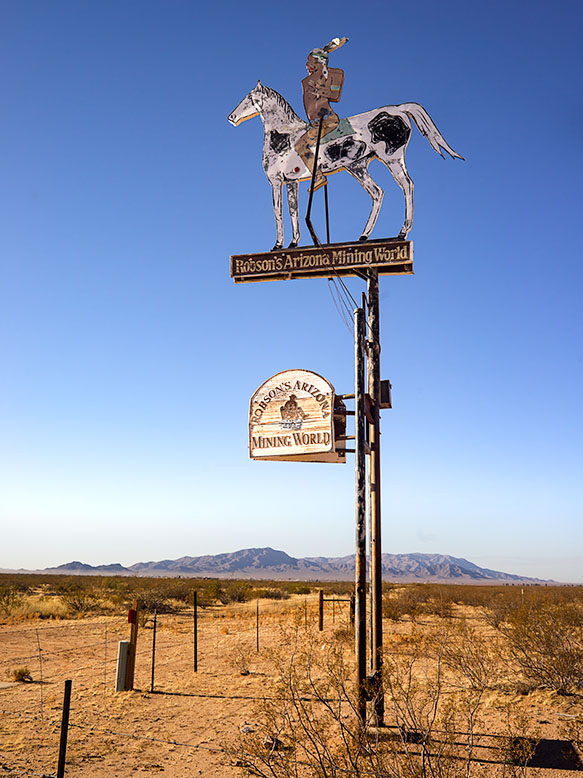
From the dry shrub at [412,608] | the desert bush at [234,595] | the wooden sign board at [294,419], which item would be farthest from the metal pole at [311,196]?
the desert bush at [234,595]

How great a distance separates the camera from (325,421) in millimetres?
9125

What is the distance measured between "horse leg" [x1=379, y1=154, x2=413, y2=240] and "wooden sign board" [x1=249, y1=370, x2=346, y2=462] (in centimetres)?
347

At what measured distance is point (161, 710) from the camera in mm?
10523

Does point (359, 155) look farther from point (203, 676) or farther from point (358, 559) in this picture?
point (203, 676)

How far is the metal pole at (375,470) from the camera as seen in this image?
9570 millimetres

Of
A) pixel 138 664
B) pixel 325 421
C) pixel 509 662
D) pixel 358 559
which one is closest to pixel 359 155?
pixel 325 421

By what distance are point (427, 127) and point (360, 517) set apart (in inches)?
275

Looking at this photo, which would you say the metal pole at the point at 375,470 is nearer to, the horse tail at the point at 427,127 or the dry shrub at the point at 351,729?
the dry shrub at the point at 351,729

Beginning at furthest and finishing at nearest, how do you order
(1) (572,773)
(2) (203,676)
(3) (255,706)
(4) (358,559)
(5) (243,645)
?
(5) (243,645), (2) (203,676), (3) (255,706), (4) (358,559), (1) (572,773)

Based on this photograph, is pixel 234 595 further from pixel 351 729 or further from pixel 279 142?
pixel 351 729

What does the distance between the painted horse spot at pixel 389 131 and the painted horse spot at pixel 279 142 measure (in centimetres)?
155

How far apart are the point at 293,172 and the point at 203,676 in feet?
35.3

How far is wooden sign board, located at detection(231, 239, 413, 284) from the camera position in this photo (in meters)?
10.4

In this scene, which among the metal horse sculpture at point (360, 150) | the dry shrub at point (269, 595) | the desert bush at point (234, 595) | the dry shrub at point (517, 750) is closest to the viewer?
the dry shrub at point (517, 750)
